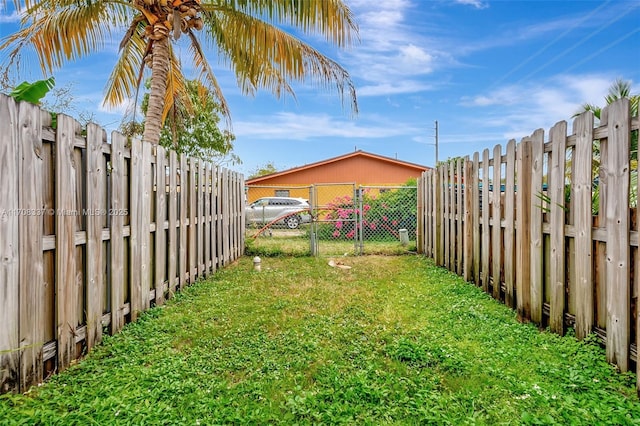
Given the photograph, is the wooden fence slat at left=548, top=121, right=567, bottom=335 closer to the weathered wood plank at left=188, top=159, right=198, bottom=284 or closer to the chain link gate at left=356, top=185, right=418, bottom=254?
the weathered wood plank at left=188, top=159, right=198, bottom=284

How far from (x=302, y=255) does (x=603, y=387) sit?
6609 mm

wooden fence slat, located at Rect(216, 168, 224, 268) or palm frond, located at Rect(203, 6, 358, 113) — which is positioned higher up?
palm frond, located at Rect(203, 6, 358, 113)

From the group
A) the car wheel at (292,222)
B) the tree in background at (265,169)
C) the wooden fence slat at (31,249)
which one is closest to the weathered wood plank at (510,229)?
the wooden fence slat at (31,249)

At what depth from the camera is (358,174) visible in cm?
2086

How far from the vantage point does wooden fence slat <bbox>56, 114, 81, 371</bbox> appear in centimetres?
244

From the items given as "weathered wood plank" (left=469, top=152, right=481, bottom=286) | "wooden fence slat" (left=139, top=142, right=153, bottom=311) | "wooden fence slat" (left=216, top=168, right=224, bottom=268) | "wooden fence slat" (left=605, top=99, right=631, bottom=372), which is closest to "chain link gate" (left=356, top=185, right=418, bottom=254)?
"wooden fence slat" (left=216, top=168, right=224, bottom=268)

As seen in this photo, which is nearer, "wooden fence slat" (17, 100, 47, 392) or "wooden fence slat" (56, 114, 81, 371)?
"wooden fence slat" (17, 100, 47, 392)

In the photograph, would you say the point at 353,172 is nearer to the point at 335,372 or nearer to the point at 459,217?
the point at 459,217

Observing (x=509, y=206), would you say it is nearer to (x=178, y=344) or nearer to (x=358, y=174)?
(x=178, y=344)

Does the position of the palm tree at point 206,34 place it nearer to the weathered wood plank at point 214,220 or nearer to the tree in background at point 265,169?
the weathered wood plank at point 214,220

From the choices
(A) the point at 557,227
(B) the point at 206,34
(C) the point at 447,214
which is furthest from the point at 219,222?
(A) the point at 557,227

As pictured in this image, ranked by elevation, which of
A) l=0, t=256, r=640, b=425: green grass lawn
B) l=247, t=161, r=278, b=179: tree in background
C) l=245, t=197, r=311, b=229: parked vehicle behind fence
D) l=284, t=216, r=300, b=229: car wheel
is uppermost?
l=247, t=161, r=278, b=179: tree in background

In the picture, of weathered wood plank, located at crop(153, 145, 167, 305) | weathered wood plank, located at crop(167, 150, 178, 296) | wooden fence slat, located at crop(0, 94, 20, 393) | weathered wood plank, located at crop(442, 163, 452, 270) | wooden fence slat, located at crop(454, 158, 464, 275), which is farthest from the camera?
weathered wood plank, located at crop(442, 163, 452, 270)

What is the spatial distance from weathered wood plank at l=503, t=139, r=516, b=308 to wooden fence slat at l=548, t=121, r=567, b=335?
0.76m
